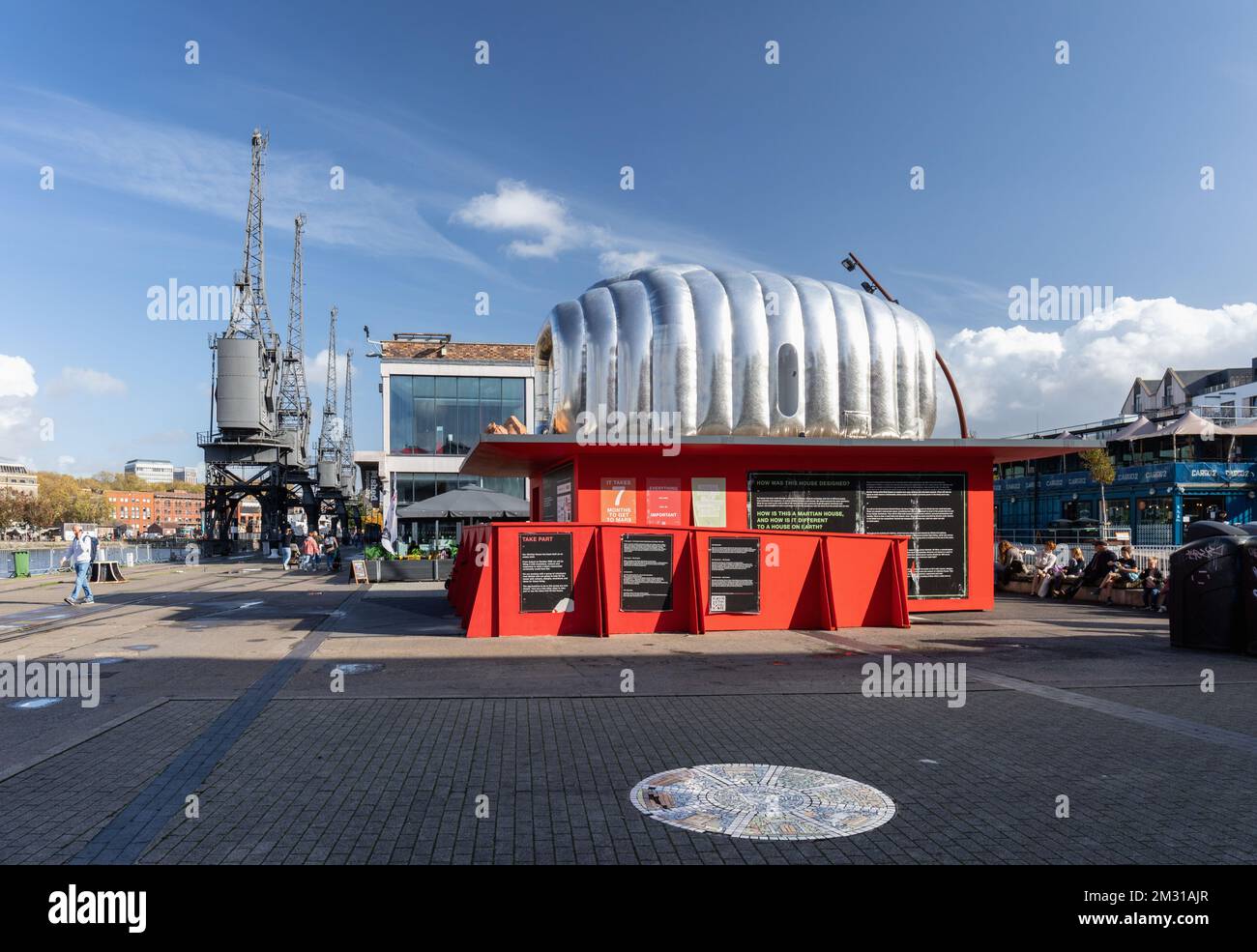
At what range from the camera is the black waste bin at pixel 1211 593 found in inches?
457

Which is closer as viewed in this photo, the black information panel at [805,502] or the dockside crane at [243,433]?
the black information panel at [805,502]

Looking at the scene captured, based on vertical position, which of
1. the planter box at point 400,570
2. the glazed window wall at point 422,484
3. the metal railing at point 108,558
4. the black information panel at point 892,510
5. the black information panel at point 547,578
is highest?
the glazed window wall at point 422,484

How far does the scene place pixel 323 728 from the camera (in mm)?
7125

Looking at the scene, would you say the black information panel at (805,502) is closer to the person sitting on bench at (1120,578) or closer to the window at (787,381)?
the window at (787,381)

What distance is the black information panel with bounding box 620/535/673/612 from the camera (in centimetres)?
1292

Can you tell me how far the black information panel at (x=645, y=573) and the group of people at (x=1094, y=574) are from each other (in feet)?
35.1

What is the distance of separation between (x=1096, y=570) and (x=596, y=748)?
1654 cm

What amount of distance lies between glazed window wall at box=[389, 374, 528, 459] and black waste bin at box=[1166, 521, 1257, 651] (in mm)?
38750

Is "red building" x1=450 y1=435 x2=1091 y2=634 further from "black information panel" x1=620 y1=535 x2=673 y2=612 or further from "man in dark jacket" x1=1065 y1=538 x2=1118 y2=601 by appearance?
"man in dark jacket" x1=1065 y1=538 x2=1118 y2=601

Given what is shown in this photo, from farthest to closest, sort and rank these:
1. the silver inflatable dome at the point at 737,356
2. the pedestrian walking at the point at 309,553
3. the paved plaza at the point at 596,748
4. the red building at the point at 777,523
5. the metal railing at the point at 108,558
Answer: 1. the pedestrian walking at the point at 309,553
2. the metal railing at the point at 108,558
3. the silver inflatable dome at the point at 737,356
4. the red building at the point at 777,523
5. the paved plaza at the point at 596,748

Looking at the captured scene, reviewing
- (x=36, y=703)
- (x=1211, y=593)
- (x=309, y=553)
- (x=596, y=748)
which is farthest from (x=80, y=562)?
(x=1211, y=593)

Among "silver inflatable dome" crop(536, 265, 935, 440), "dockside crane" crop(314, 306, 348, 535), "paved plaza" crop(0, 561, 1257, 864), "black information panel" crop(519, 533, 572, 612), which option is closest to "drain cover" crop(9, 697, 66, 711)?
"paved plaza" crop(0, 561, 1257, 864)

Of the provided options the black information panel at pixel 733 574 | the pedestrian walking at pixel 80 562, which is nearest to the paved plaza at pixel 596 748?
the black information panel at pixel 733 574

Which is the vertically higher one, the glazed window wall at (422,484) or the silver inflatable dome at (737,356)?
the silver inflatable dome at (737,356)
